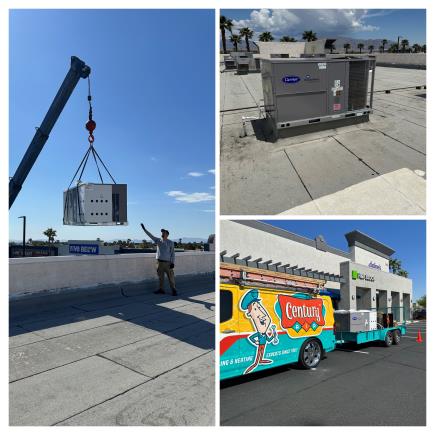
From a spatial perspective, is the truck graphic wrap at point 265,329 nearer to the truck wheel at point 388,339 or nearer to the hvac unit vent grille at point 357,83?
the truck wheel at point 388,339

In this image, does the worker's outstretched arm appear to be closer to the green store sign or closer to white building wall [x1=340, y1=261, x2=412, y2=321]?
white building wall [x1=340, y1=261, x2=412, y2=321]

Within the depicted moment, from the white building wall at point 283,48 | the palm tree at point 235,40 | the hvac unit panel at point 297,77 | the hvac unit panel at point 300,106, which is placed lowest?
the hvac unit panel at point 300,106

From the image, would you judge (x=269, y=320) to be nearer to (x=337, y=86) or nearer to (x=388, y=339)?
(x=337, y=86)

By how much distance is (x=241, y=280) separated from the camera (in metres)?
5.29

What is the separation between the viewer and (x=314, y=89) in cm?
856

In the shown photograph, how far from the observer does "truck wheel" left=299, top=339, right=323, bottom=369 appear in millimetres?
6346

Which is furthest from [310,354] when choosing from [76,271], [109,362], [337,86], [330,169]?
[337,86]

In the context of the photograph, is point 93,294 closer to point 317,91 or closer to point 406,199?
point 406,199

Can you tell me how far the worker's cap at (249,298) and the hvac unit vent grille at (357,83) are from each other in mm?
6747

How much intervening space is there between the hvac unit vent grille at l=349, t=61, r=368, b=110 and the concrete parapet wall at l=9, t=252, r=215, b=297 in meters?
7.11

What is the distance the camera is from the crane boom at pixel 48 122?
9961 millimetres

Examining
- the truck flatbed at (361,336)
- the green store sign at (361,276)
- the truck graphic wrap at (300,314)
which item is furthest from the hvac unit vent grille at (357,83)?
the truck flatbed at (361,336)

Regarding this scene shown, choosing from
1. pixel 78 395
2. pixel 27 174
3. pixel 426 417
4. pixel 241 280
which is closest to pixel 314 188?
pixel 241 280

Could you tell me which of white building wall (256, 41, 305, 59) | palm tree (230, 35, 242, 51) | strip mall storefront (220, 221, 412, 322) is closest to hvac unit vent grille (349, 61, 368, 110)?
strip mall storefront (220, 221, 412, 322)
